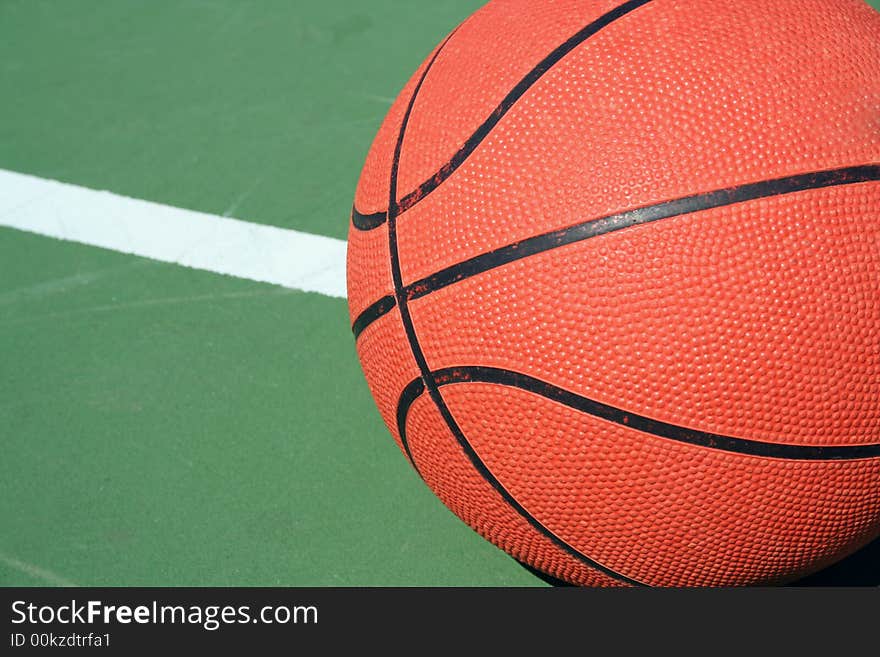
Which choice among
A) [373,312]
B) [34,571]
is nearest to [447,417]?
[373,312]

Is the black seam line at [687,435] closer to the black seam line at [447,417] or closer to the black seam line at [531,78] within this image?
the black seam line at [447,417]

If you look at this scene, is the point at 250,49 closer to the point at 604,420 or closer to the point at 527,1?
the point at 527,1

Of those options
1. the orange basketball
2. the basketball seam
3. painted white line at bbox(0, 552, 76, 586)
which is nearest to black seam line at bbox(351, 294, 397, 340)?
the orange basketball

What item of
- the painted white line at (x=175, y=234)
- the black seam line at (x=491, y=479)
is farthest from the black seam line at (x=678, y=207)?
the painted white line at (x=175, y=234)

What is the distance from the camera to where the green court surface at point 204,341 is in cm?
355

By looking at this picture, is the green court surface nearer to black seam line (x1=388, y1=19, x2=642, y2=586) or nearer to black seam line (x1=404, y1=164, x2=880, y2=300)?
black seam line (x1=388, y1=19, x2=642, y2=586)

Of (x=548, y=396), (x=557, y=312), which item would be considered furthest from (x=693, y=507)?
(x=557, y=312)

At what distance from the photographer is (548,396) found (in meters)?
2.57

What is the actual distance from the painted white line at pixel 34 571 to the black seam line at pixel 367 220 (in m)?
1.73

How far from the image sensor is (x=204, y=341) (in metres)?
4.30

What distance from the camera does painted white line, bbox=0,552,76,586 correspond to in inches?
136

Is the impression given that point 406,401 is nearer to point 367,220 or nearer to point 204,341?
point 367,220

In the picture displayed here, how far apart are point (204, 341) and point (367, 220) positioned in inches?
61.6

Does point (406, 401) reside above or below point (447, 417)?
above
